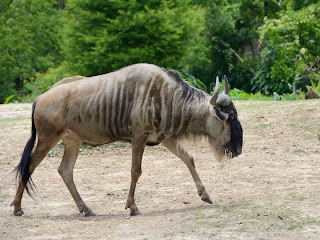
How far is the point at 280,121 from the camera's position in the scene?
11.6 metres

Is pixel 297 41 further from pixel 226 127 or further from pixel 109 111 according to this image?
pixel 109 111

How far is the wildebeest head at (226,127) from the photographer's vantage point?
21.3 ft

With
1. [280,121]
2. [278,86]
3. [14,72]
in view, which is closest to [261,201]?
[280,121]

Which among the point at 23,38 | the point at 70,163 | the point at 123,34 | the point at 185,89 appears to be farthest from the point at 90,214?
the point at 23,38

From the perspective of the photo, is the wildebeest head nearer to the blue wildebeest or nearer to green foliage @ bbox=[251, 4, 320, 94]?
the blue wildebeest

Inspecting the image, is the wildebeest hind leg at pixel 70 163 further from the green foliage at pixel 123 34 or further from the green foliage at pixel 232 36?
the green foliage at pixel 232 36

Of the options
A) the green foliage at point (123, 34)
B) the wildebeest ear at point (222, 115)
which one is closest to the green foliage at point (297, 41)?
the green foliage at point (123, 34)

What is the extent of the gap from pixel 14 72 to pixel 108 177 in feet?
81.8

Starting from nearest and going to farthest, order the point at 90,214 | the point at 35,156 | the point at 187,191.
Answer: the point at 90,214
the point at 35,156
the point at 187,191

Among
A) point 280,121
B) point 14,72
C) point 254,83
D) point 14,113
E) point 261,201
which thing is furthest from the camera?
point 14,72

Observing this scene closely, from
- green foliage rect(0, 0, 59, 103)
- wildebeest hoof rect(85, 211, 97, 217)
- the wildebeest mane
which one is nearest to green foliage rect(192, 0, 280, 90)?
green foliage rect(0, 0, 59, 103)

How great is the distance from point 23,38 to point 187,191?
27385 mm

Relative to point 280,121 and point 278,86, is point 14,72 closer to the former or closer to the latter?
point 278,86

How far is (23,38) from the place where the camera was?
32.6 meters
